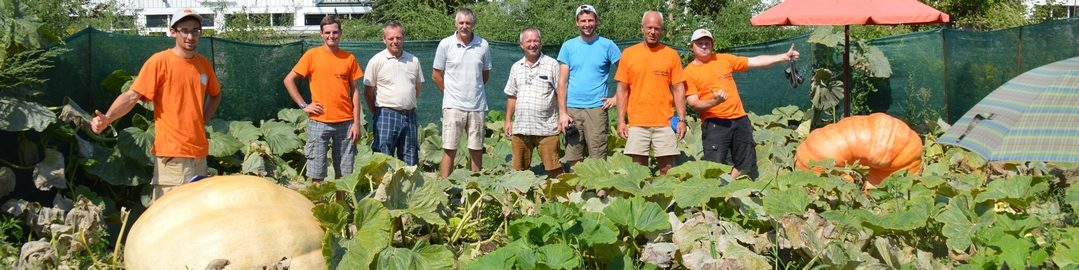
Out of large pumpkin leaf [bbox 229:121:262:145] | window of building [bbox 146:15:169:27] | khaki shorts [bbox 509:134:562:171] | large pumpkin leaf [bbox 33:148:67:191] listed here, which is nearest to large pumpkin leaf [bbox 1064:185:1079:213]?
khaki shorts [bbox 509:134:562:171]

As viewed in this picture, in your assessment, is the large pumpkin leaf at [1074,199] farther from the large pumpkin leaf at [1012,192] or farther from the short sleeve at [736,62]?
the short sleeve at [736,62]

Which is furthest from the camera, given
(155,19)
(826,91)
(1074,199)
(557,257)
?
(155,19)

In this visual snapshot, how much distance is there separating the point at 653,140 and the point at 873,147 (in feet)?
5.30

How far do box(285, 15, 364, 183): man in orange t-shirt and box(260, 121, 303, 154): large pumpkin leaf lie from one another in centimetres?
126

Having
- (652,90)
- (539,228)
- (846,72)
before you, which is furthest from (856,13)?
(539,228)

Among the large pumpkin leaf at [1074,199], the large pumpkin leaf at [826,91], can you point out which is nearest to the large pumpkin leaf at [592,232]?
the large pumpkin leaf at [1074,199]

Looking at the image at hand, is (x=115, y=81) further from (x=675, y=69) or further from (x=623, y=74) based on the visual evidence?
(x=675, y=69)

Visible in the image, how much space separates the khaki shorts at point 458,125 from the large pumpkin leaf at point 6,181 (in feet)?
9.20

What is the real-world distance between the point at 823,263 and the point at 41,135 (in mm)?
4387

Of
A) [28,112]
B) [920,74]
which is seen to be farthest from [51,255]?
[920,74]

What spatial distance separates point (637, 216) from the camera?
495cm

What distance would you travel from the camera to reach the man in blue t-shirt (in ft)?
25.2

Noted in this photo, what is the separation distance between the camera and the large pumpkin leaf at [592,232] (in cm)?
462

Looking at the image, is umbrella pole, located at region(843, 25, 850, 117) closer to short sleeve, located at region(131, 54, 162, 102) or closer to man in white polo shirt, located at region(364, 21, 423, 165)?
man in white polo shirt, located at region(364, 21, 423, 165)
